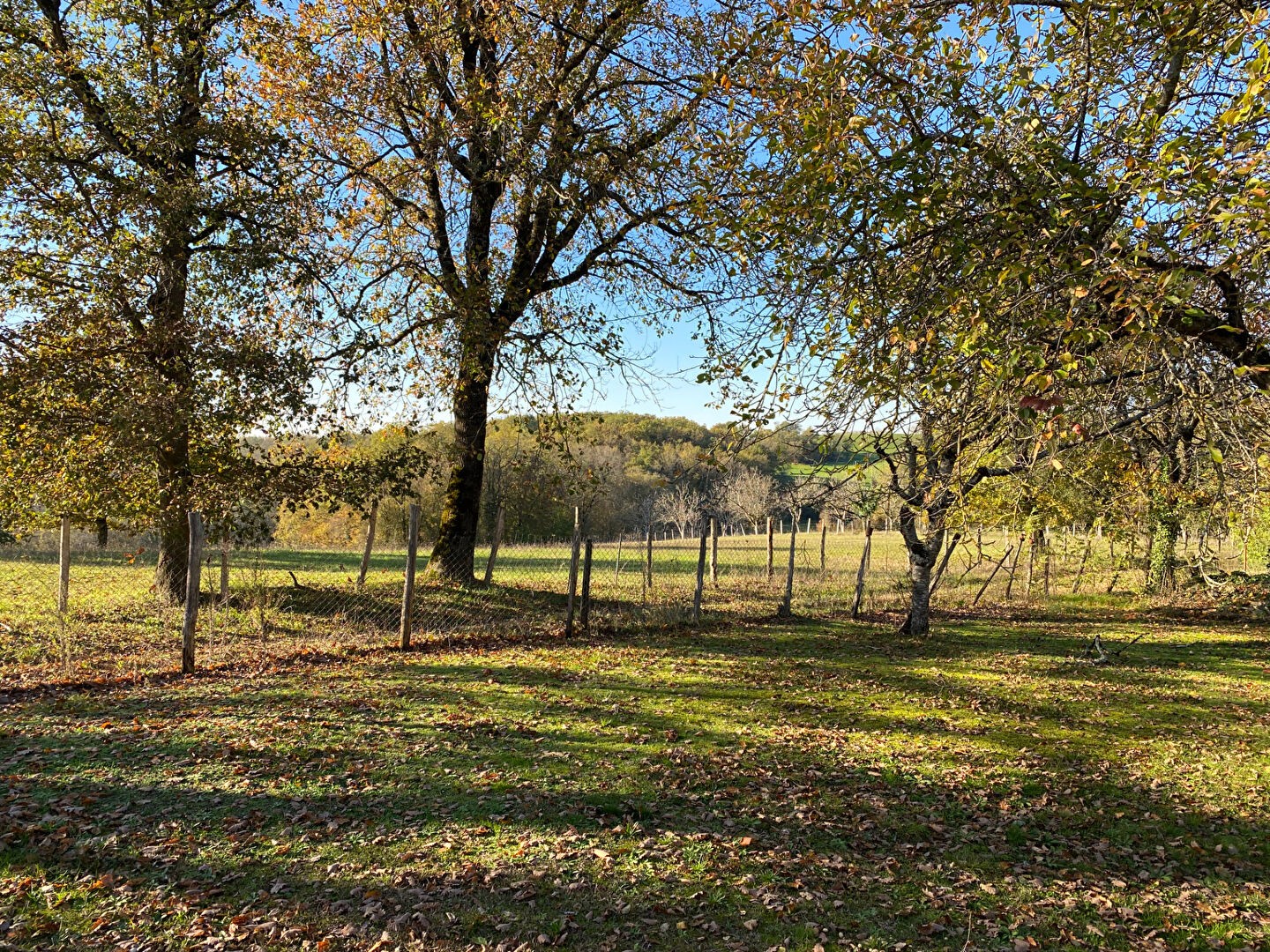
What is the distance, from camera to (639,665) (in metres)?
10.5

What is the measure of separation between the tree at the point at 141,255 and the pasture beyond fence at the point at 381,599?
1726mm

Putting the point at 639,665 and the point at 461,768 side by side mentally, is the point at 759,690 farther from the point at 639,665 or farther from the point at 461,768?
the point at 461,768

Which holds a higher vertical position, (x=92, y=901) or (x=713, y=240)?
(x=713, y=240)

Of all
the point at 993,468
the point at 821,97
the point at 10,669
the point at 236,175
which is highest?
the point at 236,175

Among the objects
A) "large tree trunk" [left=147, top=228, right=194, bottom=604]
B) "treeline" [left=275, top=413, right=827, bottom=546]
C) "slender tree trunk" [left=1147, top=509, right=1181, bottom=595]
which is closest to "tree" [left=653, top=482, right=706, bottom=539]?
"treeline" [left=275, top=413, right=827, bottom=546]

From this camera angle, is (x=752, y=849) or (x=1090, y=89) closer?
(x=1090, y=89)

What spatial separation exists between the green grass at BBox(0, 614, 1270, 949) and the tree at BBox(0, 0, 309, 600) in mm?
3992

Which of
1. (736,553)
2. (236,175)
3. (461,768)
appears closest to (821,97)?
(461,768)

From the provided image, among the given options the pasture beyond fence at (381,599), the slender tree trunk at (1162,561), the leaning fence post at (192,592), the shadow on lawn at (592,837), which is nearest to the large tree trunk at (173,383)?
the leaning fence post at (192,592)

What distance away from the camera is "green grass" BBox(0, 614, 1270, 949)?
4098mm

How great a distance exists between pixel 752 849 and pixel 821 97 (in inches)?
191

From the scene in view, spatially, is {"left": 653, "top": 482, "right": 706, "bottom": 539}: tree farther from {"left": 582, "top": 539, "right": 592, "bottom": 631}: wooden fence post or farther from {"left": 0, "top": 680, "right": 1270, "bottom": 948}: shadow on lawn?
{"left": 0, "top": 680, "right": 1270, "bottom": 948}: shadow on lawn

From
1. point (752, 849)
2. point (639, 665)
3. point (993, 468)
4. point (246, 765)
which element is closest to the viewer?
point (752, 849)

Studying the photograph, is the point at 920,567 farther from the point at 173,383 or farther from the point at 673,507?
the point at 673,507
